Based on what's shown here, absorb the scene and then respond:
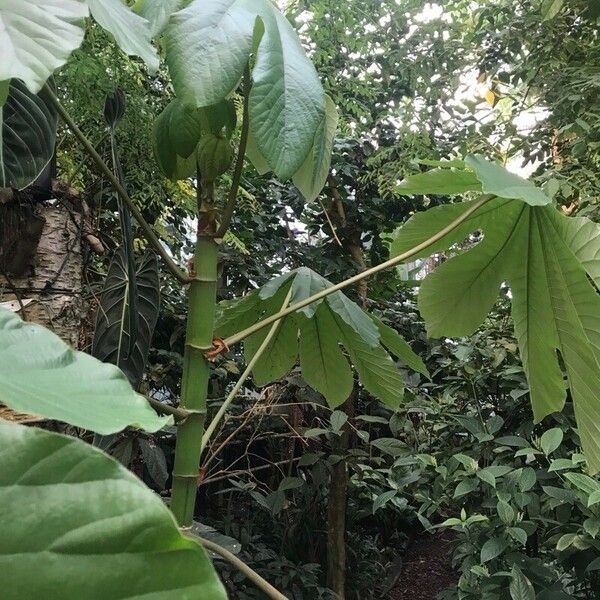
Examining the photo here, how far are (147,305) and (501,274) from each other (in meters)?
0.53

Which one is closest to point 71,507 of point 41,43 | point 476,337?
point 41,43

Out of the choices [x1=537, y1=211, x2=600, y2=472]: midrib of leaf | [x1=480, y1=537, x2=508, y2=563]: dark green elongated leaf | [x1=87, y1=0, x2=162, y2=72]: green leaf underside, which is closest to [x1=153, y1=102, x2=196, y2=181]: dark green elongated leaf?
[x1=87, y1=0, x2=162, y2=72]: green leaf underside

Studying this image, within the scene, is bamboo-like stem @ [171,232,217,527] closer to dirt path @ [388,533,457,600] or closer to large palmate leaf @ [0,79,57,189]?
large palmate leaf @ [0,79,57,189]

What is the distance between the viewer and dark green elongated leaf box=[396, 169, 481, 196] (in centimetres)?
69

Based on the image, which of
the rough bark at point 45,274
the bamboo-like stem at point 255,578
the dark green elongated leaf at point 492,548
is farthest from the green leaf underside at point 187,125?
the dark green elongated leaf at point 492,548

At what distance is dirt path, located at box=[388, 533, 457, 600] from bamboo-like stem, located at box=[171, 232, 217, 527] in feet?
5.46

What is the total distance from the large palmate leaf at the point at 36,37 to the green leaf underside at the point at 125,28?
3.8 inches

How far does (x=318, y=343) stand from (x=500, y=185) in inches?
18.4

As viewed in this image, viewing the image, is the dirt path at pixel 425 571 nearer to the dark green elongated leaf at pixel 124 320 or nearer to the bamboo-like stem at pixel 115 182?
the dark green elongated leaf at pixel 124 320

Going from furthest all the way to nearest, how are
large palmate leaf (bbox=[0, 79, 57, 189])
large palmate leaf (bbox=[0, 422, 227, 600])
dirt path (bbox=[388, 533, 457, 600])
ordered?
dirt path (bbox=[388, 533, 457, 600])
large palmate leaf (bbox=[0, 79, 57, 189])
large palmate leaf (bbox=[0, 422, 227, 600])

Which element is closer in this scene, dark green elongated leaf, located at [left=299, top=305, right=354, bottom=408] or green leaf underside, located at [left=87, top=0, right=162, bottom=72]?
green leaf underside, located at [left=87, top=0, right=162, bottom=72]

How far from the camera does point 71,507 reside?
0.55 ft

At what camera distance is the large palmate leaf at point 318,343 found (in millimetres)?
862

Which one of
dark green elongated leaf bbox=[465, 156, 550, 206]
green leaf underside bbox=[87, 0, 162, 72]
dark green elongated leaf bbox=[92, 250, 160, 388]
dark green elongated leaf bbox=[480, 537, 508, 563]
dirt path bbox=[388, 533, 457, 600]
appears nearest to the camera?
green leaf underside bbox=[87, 0, 162, 72]
